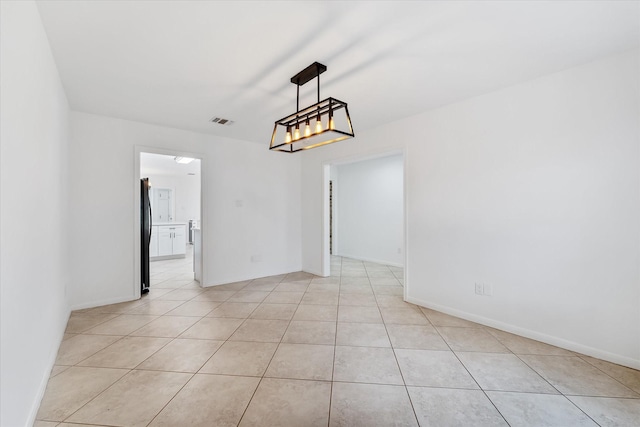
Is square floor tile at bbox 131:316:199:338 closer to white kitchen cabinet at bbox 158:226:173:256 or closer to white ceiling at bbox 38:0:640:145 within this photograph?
white ceiling at bbox 38:0:640:145

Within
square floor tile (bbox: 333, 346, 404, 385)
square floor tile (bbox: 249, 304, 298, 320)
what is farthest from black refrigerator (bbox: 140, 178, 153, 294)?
square floor tile (bbox: 333, 346, 404, 385)

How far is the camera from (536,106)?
8.69ft

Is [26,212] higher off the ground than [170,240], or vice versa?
[26,212]

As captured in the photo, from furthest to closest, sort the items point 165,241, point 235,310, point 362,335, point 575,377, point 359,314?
point 165,241 < point 235,310 < point 359,314 < point 362,335 < point 575,377

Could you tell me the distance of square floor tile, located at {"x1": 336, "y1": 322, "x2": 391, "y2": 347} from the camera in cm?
→ 258

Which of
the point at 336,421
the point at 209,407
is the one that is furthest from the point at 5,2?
the point at 336,421

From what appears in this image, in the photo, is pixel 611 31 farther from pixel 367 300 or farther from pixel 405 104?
pixel 367 300

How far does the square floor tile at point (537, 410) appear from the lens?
161cm

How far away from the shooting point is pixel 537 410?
1.71m

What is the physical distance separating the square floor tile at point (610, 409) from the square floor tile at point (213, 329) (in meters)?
2.79

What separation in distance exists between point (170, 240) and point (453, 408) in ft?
23.4

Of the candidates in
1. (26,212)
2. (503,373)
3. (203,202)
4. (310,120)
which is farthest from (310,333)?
(203,202)

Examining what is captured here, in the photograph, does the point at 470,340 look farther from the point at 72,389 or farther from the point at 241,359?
the point at 72,389

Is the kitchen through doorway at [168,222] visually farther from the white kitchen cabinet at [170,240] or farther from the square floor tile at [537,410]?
the square floor tile at [537,410]
